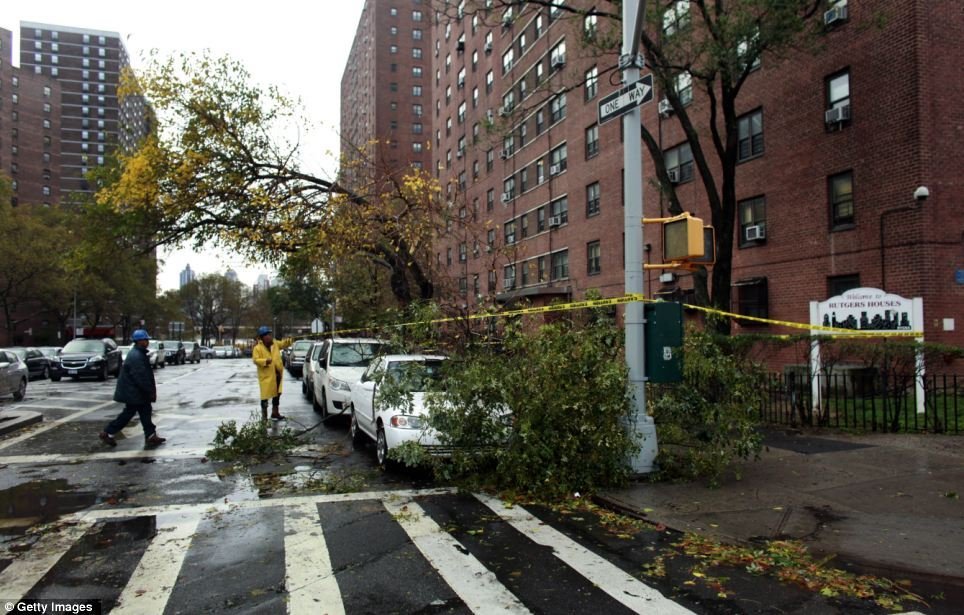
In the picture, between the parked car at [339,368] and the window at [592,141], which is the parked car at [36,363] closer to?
the parked car at [339,368]

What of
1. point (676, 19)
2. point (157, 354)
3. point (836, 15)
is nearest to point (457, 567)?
point (676, 19)

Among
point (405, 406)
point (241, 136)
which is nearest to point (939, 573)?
point (405, 406)

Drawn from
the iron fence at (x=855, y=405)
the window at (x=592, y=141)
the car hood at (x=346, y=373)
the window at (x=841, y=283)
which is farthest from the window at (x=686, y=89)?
the car hood at (x=346, y=373)

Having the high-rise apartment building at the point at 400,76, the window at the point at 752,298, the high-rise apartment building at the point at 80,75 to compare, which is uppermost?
the high-rise apartment building at the point at 80,75

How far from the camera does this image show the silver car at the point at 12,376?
51.9 feet

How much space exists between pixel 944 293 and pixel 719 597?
15.1m

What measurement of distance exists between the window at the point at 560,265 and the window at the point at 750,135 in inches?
487

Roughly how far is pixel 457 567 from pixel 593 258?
1044 inches

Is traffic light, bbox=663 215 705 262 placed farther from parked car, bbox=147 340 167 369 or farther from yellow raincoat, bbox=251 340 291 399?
parked car, bbox=147 340 167 369

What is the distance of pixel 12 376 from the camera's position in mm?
16547

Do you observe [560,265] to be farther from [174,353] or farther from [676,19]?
[174,353]

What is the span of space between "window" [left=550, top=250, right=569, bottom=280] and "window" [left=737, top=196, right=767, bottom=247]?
12.0 metres

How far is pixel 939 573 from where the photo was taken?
4.48m

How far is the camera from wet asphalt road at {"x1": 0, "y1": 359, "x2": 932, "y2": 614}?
411 cm
